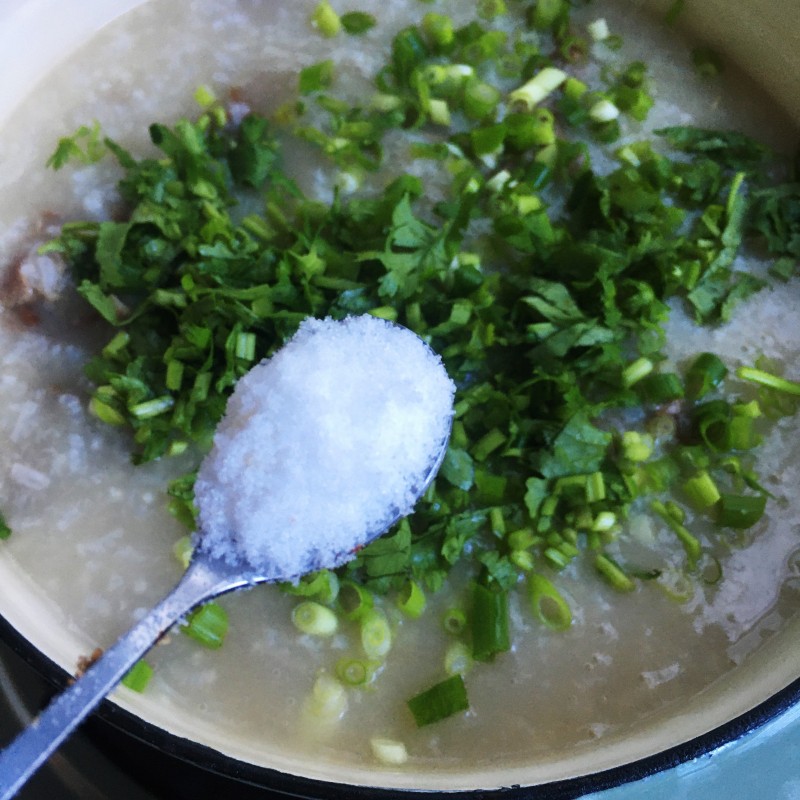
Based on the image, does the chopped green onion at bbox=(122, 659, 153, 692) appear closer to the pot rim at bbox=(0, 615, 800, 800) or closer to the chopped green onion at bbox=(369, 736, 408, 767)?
the pot rim at bbox=(0, 615, 800, 800)

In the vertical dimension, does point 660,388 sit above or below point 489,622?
above

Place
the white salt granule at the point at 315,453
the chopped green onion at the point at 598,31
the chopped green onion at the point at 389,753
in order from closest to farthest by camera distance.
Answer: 1. the white salt granule at the point at 315,453
2. the chopped green onion at the point at 389,753
3. the chopped green onion at the point at 598,31

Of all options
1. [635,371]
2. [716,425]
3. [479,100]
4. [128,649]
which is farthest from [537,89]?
[128,649]

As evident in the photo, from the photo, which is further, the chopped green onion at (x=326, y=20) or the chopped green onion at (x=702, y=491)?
the chopped green onion at (x=326, y=20)

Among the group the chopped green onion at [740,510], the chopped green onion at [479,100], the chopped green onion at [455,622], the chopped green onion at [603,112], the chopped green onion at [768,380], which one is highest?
the chopped green onion at [479,100]

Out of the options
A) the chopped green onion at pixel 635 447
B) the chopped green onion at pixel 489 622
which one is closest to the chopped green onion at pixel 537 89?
the chopped green onion at pixel 635 447

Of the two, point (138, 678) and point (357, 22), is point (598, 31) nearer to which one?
point (357, 22)

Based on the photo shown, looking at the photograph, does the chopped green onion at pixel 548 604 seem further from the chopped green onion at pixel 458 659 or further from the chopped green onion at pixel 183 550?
the chopped green onion at pixel 183 550
